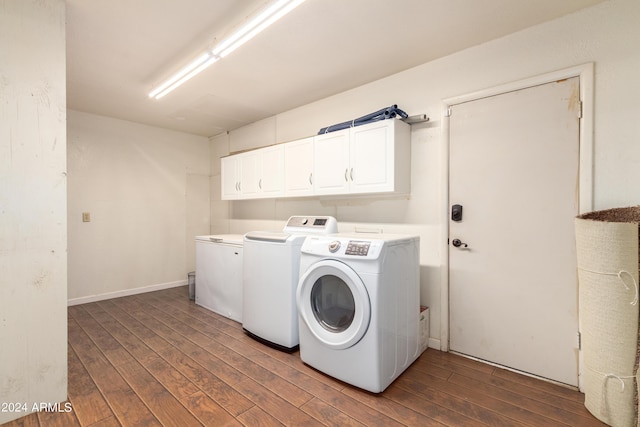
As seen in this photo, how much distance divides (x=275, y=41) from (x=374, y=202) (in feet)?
5.47

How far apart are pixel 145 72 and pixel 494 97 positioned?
306cm

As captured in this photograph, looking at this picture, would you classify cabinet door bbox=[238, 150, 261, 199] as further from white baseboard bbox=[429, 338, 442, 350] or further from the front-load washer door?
white baseboard bbox=[429, 338, 442, 350]

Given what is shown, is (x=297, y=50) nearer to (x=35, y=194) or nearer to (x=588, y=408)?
(x=35, y=194)

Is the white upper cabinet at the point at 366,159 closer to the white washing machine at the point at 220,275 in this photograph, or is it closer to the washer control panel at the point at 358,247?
the washer control panel at the point at 358,247

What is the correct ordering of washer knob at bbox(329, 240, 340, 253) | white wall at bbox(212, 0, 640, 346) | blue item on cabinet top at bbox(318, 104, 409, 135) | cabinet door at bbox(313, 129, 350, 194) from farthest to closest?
cabinet door at bbox(313, 129, 350, 194), blue item on cabinet top at bbox(318, 104, 409, 135), washer knob at bbox(329, 240, 340, 253), white wall at bbox(212, 0, 640, 346)

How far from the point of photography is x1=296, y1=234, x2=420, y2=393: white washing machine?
1.92 m

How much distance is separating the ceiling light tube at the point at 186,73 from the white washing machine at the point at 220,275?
1.67m

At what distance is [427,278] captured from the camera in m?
2.64

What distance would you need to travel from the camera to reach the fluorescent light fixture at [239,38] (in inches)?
65.9

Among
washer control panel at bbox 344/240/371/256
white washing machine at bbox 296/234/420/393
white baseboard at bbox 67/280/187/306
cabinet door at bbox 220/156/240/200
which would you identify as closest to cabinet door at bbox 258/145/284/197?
cabinet door at bbox 220/156/240/200

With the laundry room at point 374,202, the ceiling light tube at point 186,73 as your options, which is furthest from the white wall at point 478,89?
the ceiling light tube at point 186,73

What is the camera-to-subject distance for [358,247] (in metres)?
2.01

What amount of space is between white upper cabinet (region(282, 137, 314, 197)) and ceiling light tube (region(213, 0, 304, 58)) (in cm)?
125

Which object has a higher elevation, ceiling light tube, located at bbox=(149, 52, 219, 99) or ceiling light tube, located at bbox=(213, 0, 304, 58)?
ceiling light tube, located at bbox=(149, 52, 219, 99)
